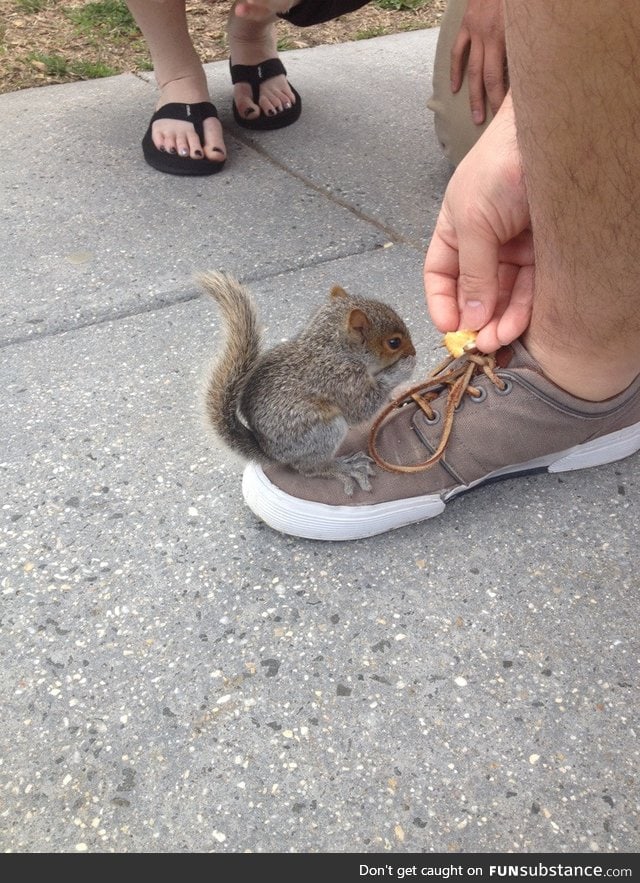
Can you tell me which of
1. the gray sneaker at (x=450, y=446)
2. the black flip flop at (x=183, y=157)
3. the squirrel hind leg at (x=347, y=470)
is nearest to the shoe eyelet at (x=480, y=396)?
the gray sneaker at (x=450, y=446)

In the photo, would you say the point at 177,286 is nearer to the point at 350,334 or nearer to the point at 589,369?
the point at 350,334

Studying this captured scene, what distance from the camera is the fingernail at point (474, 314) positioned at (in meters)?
1.56

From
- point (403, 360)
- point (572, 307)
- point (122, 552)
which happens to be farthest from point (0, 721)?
point (572, 307)

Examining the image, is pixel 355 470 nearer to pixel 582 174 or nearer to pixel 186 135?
pixel 582 174

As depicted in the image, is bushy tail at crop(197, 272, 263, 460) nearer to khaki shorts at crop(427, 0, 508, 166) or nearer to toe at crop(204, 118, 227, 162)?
khaki shorts at crop(427, 0, 508, 166)

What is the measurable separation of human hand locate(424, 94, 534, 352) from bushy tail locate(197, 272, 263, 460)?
41 centimetres

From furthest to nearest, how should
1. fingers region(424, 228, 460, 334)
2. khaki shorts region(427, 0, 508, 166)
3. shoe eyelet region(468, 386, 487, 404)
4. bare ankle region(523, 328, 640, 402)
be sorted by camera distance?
1. khaki shorts region(427, 0, 508, 166)
2. fingers region(424, 228, 460, 334)
3. shoe eyelet region(468, 386, 487, 404)
4. bare ankle region(523, 328, 640, 402)

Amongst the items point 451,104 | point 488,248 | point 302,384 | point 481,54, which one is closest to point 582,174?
point 488,248

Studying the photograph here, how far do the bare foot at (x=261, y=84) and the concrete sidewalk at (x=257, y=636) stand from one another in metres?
1.13

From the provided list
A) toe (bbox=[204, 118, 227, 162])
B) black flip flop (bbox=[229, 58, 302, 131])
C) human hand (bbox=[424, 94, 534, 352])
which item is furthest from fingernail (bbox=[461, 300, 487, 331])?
black flip flop (bbox=[229, 58, 302, 131])

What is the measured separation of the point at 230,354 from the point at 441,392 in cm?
44

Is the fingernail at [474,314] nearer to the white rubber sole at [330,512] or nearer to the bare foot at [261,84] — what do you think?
the white rubber sole at [330,512]

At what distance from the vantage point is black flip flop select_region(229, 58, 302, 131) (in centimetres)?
305

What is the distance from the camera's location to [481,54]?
220 cm
